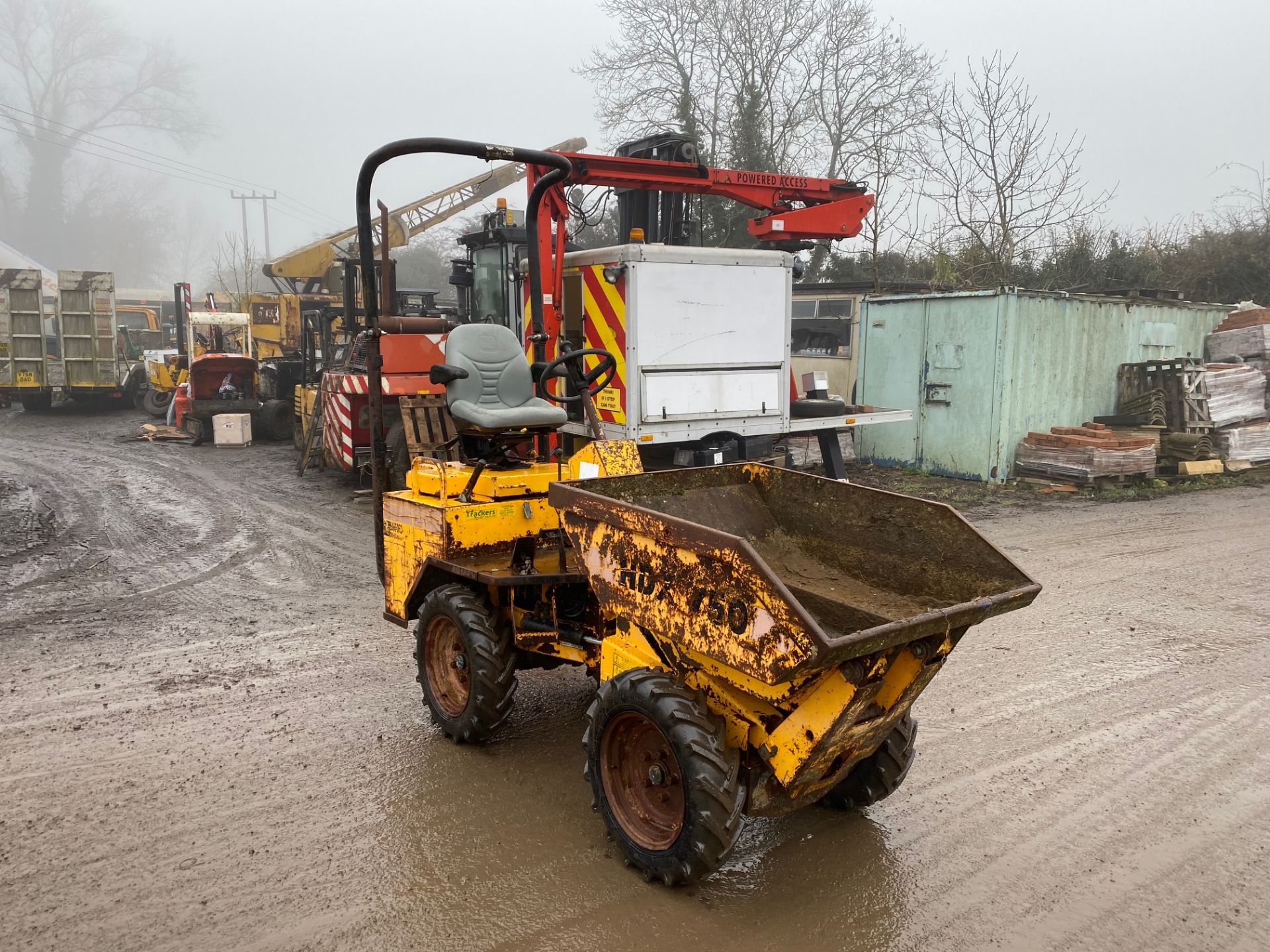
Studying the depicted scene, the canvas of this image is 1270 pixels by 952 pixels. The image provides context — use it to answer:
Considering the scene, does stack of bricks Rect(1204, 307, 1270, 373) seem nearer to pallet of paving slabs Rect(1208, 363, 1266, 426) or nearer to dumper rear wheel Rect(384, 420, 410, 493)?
pallet of paving slabs Rect(1208, 363, 1266, 426)

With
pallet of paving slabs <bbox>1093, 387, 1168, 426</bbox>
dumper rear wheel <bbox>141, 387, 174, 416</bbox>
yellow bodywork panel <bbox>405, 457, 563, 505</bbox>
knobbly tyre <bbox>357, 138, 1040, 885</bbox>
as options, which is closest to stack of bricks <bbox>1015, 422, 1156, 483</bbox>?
pallet of paving slabs <bbox>1093, 387, 1168, 426</bbox>

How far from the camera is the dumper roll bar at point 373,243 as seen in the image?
12.9 feet

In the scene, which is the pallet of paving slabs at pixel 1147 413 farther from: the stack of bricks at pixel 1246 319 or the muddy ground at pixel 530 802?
the muddy ground at pixel 530 802

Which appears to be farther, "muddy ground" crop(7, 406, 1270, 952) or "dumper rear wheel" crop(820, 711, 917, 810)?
"dumper rear wheel" crop(820, 711, 917, 810)

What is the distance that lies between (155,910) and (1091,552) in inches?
265

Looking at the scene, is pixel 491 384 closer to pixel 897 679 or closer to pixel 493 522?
pixel 493 522

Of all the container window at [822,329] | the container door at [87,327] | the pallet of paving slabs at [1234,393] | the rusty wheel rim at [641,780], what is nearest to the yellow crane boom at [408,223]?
the container door at [87,327]

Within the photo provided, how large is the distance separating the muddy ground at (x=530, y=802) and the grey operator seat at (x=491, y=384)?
1369 millimetres

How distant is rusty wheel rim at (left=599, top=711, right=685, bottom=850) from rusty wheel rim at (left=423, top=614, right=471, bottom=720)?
3.49ft

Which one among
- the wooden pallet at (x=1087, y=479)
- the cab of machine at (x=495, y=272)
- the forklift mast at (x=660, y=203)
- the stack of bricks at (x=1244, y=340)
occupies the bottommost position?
the wooden pallet at (x=1087, y=479)

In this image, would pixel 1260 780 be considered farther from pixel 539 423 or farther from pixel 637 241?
pixel 637 241

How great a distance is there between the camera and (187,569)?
6.91 metres

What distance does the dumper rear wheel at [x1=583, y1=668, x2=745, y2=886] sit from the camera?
2.70 metres

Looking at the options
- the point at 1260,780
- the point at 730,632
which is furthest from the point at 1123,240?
the point at 730,632
